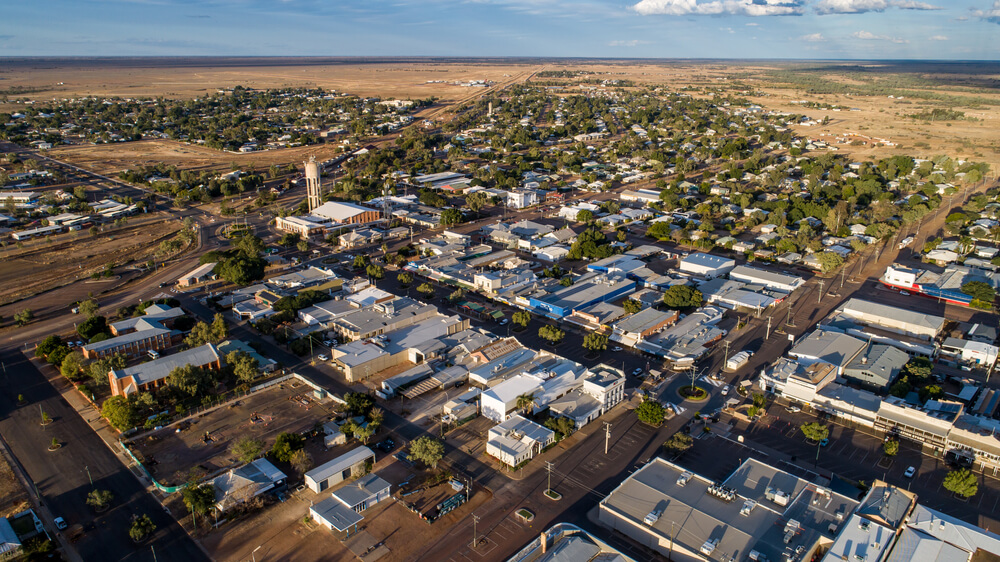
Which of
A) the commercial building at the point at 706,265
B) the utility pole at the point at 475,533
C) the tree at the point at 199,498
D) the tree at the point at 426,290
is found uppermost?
the commercial building at the point at 706,265

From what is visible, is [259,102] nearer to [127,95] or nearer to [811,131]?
[127,95]

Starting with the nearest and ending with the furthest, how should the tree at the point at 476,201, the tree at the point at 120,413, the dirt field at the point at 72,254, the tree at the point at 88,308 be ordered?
1. the tree at the point at 120,413
2. the tree at the point at 88,308
3. the dirt field at the point at 72,254
4. the tree at the point at 476,201

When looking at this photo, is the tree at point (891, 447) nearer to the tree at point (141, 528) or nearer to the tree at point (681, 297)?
the tree at point (681, 297)

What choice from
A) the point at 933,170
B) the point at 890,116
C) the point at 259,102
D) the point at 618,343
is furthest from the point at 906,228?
the point at 259,102

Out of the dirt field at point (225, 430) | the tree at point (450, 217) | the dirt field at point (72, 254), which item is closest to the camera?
the dirt field at point (225, 430)

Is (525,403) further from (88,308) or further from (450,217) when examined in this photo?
(450,217)

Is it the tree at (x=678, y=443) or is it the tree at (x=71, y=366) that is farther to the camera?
the tree at (x=71, y=366)

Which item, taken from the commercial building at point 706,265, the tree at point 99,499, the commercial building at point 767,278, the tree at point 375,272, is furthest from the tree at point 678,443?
the tree at point 375,272

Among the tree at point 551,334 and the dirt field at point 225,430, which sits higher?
the tree at point 551,334
